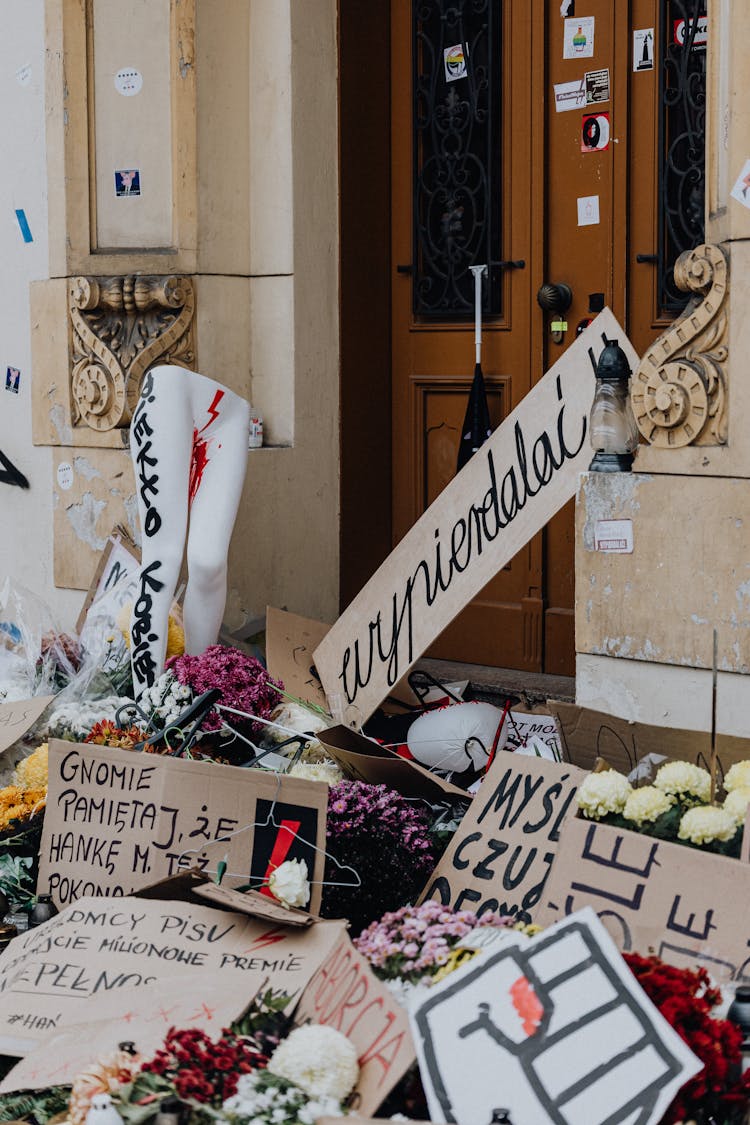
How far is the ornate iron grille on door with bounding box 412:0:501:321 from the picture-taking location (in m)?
4.82

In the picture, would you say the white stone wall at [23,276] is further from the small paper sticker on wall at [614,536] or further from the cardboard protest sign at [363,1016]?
the cardboard protest sign at [363,1016]

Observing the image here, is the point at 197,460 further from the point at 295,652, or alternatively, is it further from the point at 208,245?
the point at 208,245

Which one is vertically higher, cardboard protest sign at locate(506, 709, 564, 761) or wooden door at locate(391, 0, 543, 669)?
wooden door at locate(391, 0, 543, 669)

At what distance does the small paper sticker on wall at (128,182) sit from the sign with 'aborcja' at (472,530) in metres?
2.02

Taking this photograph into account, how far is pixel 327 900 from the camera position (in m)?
3.01

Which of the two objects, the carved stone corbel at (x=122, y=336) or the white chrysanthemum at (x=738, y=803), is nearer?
the white chrysanthemum at (x=738, y=803)

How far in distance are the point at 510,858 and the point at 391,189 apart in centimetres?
305

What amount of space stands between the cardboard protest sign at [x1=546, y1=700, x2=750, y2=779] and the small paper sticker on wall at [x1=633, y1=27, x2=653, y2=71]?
7.78 feet

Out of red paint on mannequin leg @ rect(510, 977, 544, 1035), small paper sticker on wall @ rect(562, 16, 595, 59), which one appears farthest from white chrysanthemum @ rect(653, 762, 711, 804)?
small paper sticker on wall @ rect(562, 16, 595, 59)

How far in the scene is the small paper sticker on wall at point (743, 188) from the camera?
342 cm

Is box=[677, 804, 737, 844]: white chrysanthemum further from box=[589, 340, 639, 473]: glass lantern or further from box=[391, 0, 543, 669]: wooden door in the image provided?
box=[391, 0, 543, 669]: wooden door

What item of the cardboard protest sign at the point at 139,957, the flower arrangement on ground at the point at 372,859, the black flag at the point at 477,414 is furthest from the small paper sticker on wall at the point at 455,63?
the cardboard protest sign at the point at 139,957

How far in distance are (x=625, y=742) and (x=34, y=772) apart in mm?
1514

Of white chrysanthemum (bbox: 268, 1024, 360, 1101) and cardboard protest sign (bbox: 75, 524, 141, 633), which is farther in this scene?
cardboard protest sign (bbox: 75, 524, 141, 633)
